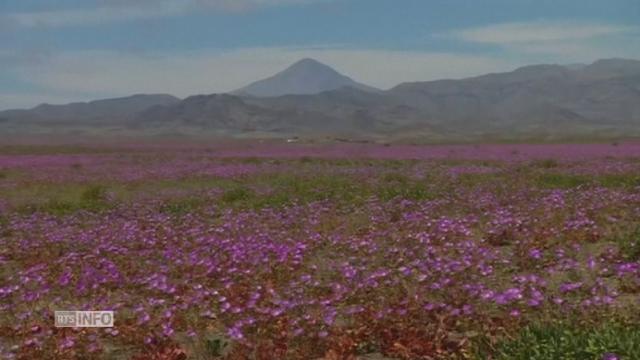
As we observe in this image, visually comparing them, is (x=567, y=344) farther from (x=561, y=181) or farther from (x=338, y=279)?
(x=561, y=181)

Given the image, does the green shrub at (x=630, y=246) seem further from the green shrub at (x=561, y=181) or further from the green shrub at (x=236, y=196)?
the green shrub at (x=236, y=196)

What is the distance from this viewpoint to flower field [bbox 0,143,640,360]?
25.5 ft

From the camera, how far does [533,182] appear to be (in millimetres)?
23188

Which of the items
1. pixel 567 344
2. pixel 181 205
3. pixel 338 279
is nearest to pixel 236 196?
pixel 181 205

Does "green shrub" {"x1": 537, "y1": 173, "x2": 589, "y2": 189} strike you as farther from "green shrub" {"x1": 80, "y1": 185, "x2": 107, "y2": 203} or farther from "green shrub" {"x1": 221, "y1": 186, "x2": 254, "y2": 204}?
"green shrub" {"x1": 80, "y1": 185, "x2": 107, "y2": 203}

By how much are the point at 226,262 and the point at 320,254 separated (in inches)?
68.2

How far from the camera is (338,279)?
1061 centimetres

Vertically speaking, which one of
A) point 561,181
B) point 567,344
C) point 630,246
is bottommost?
point 561,181

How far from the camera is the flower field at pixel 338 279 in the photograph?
7.76 metres

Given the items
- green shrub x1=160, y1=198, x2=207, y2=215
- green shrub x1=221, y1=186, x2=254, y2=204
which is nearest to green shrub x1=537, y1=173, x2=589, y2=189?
green shrub x1=221, y1=186, x2=254, y2=204

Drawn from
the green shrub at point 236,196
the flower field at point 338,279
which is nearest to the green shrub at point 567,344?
the flower field at point 338,279

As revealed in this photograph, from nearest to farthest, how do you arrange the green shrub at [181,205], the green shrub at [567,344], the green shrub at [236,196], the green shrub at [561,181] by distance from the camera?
the green shrub at [567,344] < the green shrub at [181,205] < the green shrub at [236,196] < the green shrub at [561,181]

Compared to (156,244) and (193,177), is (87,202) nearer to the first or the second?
(156,244)

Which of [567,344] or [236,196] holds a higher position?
[567,344]
